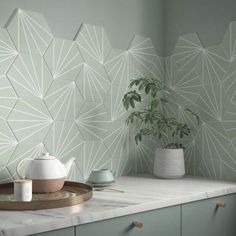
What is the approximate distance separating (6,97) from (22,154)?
298mm

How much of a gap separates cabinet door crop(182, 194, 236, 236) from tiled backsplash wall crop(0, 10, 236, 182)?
0.30 meters

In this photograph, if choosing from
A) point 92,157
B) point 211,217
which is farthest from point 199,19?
point 211,217

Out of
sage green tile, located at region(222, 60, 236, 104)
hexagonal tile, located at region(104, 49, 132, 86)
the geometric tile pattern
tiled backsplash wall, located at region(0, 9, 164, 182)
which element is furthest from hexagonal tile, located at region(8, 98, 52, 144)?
sage green tile, located at region(222, 60, 236, 104)

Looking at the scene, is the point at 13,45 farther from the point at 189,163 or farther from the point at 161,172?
the point at 189,163

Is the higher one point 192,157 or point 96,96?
point 96,96

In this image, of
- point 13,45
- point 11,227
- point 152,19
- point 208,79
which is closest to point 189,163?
point 208,79

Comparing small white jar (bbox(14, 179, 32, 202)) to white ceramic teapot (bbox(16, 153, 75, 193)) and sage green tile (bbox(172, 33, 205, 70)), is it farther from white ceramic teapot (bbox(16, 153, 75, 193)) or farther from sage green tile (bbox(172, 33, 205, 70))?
sage green tile (bbox(172, 33, 205, 70))

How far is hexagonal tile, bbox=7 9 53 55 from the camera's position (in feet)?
7.53

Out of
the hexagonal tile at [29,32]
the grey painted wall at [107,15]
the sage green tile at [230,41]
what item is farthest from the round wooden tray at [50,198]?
the sage green tile at [230,41]

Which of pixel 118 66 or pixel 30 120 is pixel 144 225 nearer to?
pixel 30 120

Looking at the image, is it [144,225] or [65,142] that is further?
[65,142]

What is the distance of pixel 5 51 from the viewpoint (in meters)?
2.25

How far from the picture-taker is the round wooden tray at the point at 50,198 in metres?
1.79

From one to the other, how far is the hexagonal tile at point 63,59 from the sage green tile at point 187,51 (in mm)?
699
